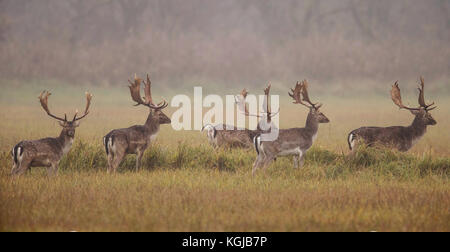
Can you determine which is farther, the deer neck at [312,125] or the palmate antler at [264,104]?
the deer neck at [312,125]

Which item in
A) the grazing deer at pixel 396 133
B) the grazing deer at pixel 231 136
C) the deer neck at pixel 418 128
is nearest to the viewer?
the grazing deer at pixel 396 133

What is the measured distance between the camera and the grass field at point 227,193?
7344 mm

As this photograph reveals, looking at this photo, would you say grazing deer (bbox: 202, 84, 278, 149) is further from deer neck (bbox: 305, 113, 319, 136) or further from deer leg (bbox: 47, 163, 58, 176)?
deer leg (bbox: 47, 163, 58, 176)

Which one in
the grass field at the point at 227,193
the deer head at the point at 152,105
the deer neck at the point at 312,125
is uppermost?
the deer head at the point at 152,105

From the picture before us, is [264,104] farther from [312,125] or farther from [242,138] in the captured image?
[242,138]

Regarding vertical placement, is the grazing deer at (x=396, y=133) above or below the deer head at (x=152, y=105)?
below

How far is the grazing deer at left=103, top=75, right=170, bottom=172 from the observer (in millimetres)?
11164

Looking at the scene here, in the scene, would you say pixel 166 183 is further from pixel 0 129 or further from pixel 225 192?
pixel 0 129

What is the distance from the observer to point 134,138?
37.6 feet

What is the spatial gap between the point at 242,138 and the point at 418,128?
178 inches

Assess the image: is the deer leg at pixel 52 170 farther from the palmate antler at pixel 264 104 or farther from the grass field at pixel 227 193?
the palmate antler at pixel 264 104

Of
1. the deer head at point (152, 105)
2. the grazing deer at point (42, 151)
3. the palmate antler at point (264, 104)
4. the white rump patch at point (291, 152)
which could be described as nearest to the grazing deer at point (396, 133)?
the white rump patch at point (291, 152)

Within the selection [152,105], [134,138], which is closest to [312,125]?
[152,105]

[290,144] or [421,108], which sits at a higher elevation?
[421,108]
